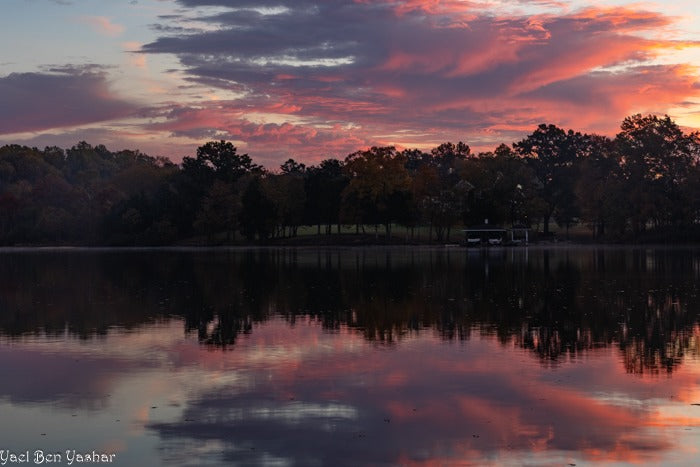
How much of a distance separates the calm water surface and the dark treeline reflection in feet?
0.57

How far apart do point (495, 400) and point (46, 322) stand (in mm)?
21570

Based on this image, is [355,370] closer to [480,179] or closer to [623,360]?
[623,360]

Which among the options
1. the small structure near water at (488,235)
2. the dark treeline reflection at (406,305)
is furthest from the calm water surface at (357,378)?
the small structure near water at (488,235)

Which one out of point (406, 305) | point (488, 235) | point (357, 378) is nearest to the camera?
point (357, 378)

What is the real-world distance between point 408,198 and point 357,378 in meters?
141

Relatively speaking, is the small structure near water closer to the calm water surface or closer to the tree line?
the tree line

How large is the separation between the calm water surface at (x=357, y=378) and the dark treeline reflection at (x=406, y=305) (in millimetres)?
173

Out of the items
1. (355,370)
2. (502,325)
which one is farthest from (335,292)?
(355,370)

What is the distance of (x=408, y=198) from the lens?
6398 inches

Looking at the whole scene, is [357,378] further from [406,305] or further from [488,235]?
[488,235]

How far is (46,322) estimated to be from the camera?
1377 inches

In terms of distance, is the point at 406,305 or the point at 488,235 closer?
the point at 406,305

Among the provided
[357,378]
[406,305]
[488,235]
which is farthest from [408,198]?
[357,378]

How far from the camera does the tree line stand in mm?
150750
